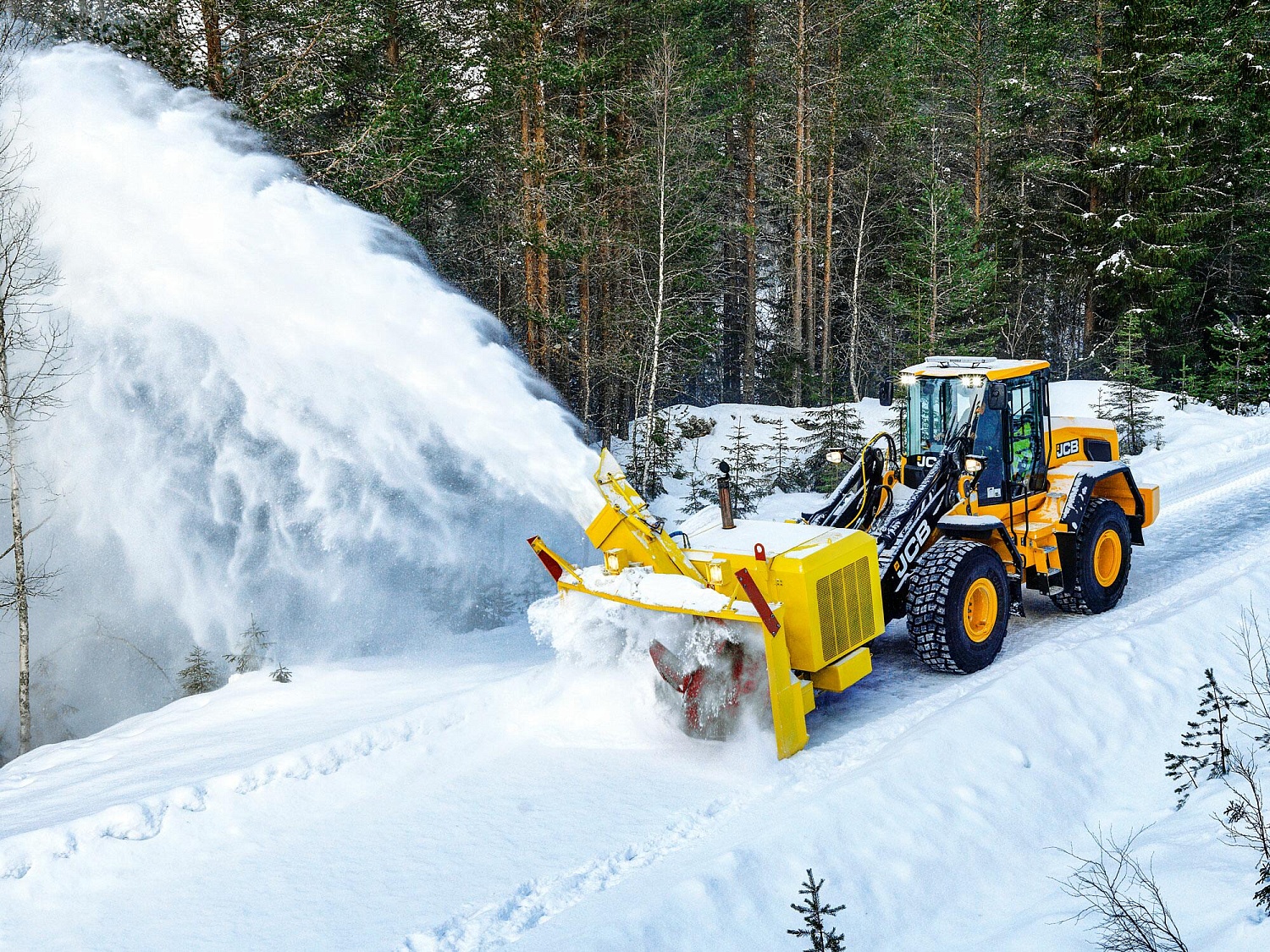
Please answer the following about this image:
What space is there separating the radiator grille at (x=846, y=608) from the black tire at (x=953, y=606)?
69cm

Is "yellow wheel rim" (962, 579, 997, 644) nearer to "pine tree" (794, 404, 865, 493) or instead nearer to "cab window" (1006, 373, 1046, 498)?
"cab window" (1006, 373, 1046, 498)

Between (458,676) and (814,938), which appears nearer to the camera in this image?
(814,938)

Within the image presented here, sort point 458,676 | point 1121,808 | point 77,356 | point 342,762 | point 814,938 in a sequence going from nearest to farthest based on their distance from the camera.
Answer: point 814,938 < point 1121,808 < point 342,762 < point 458,676 < point 77,356

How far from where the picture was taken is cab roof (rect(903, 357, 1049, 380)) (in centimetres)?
872

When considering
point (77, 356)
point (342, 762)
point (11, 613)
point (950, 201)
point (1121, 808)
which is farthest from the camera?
point (950, 201)

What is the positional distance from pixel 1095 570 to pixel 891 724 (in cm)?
373

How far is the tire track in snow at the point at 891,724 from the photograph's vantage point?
4836 millimetres

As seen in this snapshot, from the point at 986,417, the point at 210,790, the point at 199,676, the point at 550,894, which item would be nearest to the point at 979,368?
the point at 986,417

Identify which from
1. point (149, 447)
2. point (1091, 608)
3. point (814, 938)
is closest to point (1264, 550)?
point (1091, 608)

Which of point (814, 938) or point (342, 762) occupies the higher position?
point (814, 938)

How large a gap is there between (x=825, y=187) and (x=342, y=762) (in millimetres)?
26164

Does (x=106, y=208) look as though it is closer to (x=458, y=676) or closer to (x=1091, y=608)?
(x=458, y=676)

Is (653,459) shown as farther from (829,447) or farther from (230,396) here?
(230,396)

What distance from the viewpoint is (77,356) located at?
11773mm
